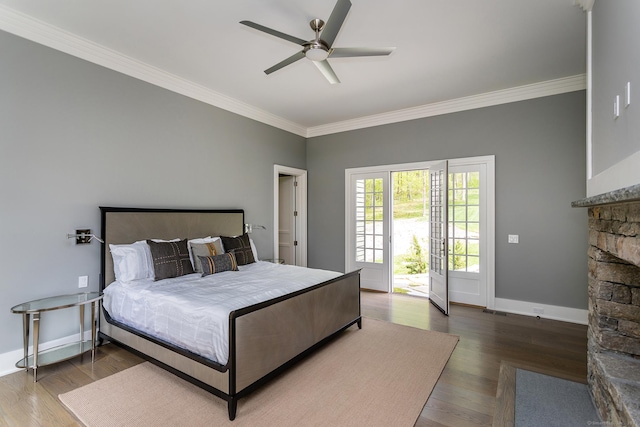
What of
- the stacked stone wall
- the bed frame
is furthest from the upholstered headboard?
the stacked stone wall

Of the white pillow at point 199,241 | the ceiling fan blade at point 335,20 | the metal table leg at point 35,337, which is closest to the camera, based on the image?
the ceiling fan blade at point 335,20

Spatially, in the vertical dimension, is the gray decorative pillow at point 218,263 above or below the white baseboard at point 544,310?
above

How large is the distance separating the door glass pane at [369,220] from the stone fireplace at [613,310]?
311cm

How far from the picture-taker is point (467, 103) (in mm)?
4391

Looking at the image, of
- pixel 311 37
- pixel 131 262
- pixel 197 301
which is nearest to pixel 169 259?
pixel 131 262

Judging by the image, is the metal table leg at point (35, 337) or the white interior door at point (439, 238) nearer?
the metal table leg at point (35, 337)

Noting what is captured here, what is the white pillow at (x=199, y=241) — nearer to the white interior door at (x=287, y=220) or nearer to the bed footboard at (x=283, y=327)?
the bed footboard at (x=283, y=327)

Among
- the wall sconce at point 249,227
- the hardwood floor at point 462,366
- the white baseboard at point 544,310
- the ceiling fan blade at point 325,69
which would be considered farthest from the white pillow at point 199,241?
the white baseboard at point 544,310

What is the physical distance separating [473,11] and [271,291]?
295cm

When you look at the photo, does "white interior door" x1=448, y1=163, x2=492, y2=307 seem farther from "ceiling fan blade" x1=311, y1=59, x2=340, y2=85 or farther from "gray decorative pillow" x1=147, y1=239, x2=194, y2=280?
"gray decorative pillow" x1=147, y1=239, x2=194, y2=280

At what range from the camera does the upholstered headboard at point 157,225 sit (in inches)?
121

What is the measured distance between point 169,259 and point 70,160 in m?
1.34

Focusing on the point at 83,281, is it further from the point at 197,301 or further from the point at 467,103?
the point at 467,103

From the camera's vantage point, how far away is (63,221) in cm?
286
